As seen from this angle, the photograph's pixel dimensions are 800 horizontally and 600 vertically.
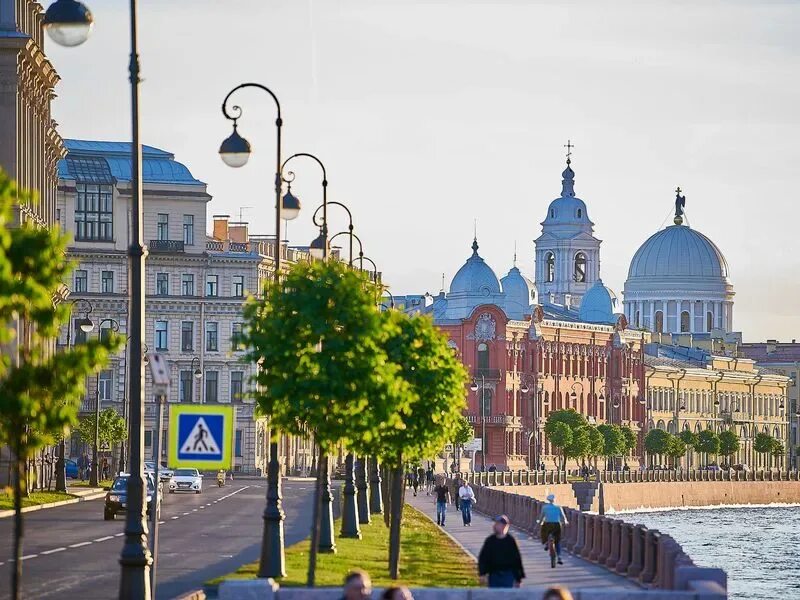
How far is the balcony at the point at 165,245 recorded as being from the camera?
152125 millimetres

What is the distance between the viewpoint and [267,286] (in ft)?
131

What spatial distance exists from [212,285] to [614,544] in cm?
10188

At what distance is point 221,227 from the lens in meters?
175

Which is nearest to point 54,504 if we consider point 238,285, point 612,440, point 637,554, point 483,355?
point 637,554

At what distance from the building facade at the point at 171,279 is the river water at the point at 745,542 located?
29.4m

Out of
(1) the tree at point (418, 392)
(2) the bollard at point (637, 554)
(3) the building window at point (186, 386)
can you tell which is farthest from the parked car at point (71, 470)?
(1) the tree at point (418, 392)

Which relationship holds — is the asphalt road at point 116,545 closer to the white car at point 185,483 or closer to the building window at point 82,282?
the white car at point 185,483

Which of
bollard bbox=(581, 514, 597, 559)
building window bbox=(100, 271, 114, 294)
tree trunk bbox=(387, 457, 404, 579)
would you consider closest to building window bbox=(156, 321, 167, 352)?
building window bbox=(100, 271, 114, 294)

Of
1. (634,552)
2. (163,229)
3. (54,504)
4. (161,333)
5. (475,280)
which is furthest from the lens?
(475,280)

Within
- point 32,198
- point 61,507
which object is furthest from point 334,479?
point 32,198

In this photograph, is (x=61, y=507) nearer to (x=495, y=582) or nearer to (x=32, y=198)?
(x=495, y=582)

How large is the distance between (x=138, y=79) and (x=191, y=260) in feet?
404

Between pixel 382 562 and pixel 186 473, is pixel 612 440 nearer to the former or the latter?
pixel 186 473

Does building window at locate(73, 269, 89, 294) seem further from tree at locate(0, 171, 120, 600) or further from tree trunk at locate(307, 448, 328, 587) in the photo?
tree at locate(0, 171, 120, 600)
